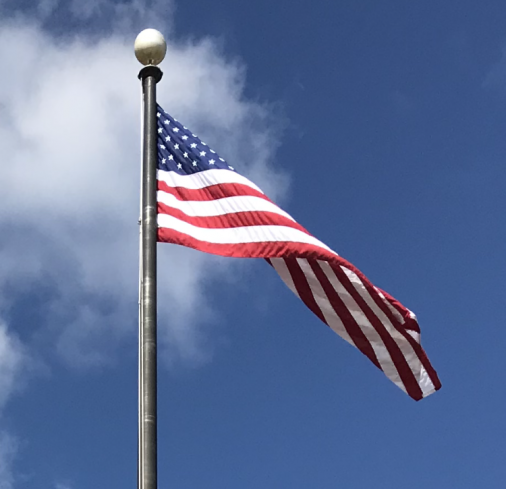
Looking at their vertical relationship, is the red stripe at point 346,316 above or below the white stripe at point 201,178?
below

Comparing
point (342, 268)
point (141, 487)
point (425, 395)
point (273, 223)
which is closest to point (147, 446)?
point (141, 487)

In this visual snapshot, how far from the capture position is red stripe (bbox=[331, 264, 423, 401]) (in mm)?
16250

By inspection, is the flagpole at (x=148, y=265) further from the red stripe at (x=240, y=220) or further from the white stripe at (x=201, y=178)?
the red stripe at (x=240, y=220)

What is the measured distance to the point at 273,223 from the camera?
1462cm

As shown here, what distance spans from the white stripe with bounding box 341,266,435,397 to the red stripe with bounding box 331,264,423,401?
50 mm

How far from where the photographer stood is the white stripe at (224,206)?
14.1 metres

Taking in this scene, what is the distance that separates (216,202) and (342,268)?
267cm

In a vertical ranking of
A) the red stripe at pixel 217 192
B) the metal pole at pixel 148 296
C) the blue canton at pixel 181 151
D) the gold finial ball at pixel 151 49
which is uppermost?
the gold finial ball at pixel 151 49

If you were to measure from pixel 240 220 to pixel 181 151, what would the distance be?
1492 mm

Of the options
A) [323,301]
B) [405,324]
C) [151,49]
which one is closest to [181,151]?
[151,49]

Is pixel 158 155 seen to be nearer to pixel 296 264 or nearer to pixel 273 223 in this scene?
pixel 273 223

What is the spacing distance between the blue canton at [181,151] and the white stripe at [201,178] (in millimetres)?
88

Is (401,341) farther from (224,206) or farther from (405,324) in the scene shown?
(224,206)

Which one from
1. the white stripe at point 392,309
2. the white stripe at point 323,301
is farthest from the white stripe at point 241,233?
the white stripe at point 392,309
